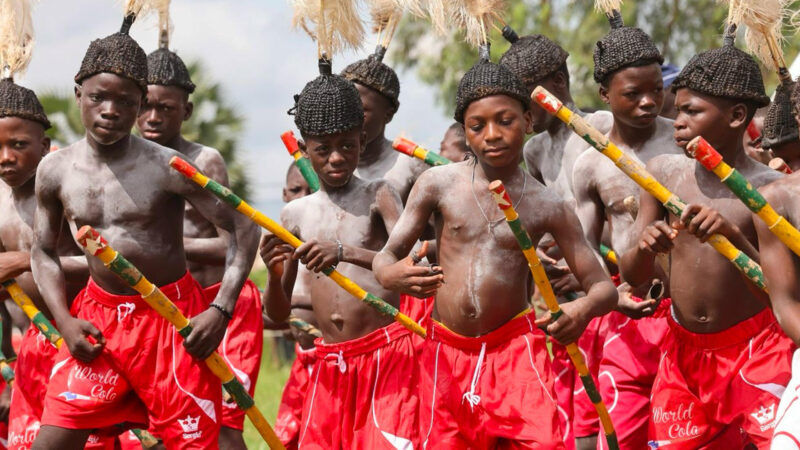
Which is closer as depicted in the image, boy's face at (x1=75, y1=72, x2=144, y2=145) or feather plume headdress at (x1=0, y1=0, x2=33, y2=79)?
boy's face at (x1=75, y1=72, x2=144, y2=145)

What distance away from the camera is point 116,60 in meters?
6.25

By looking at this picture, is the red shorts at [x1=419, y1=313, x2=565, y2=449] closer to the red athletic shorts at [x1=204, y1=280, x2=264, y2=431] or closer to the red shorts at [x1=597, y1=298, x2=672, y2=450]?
the red shorts at [x1=597, y1=298, x2=672, y2=450]

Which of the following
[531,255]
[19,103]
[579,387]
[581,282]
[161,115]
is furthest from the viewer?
[161,115]

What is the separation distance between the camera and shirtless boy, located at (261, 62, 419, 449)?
6.40 meters

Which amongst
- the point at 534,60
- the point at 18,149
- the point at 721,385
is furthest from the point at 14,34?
the point at 721,385

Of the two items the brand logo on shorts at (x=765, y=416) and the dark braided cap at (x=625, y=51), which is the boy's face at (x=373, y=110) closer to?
the dark braided cap at (x=625, y=51)

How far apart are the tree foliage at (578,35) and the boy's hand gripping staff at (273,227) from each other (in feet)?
42.8

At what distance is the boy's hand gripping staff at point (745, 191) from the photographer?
4.80 metres

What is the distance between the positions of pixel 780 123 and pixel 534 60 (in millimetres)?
1524

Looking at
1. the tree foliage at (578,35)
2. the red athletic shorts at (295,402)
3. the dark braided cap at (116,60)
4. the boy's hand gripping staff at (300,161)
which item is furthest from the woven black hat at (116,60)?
the tree foliage at (578,35)

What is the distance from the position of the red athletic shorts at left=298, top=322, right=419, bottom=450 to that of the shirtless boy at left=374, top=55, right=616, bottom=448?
525mm

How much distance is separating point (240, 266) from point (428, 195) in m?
1.08

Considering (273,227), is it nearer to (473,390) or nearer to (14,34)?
(473,390)

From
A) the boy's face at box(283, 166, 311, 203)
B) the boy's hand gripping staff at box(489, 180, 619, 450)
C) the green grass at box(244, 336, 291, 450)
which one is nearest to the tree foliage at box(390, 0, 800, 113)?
the green grass at box(244, 336, 291, 450)
